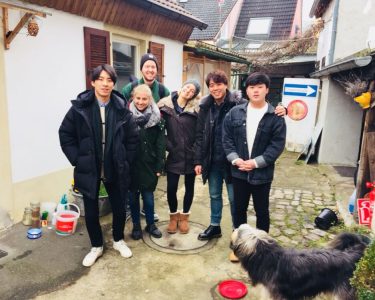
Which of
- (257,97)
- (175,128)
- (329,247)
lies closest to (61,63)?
(175,128)

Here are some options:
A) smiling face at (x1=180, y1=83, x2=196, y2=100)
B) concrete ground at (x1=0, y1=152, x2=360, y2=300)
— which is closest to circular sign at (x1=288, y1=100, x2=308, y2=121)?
concrete ground at (x1=0, y1=152, x2=360, y2=300)

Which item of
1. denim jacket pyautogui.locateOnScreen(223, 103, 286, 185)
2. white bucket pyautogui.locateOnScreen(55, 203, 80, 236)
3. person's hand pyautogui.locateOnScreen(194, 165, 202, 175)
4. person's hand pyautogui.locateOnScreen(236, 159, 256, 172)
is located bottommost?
white bucket pyautogui.locateOnScreen(55, 203, 80, 236)

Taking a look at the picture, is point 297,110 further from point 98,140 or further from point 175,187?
point 98,140

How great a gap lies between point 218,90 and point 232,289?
2.12 m

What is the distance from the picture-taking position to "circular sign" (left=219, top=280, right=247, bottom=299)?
3.24 meters

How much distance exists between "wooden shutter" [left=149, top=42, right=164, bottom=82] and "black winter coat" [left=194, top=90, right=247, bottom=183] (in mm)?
3655

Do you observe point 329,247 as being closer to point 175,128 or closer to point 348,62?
point 175,128

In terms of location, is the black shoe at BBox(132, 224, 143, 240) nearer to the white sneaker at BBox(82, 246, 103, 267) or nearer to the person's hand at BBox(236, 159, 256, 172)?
the white sneaker at BBox(82, 246, 103, 267)

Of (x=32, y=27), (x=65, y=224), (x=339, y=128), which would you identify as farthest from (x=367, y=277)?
(x=339, y=128)

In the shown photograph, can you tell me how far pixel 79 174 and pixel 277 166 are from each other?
6297 millimetres

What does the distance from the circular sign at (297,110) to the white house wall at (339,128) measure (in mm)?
1380

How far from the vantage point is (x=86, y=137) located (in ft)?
11.2

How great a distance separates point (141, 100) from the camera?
152 inches

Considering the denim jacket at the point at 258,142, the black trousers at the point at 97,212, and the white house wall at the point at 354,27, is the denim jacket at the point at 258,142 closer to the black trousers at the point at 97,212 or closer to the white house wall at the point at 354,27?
the black trousers at the point at 97,212
